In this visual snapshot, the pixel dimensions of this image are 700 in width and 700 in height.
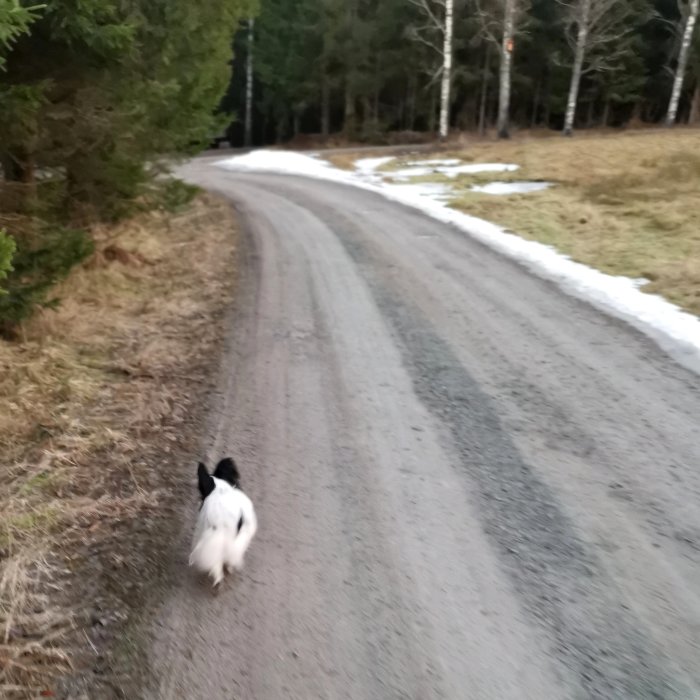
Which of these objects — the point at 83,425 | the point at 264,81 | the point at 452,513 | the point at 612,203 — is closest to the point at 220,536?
the point at 452,513

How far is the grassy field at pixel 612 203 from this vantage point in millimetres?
9195

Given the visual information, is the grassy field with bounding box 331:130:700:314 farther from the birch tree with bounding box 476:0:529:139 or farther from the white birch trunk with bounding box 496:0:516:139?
the birch tree with bounding box 476:0:529:139

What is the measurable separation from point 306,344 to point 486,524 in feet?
10.5

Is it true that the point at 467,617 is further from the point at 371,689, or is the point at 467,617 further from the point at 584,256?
the point at 584,256

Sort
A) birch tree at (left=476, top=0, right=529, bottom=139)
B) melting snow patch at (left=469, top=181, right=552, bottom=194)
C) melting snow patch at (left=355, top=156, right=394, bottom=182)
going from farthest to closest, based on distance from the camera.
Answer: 1. birch tree at (left=476, top=0, right=529, bottom=139)
2. melting snow patch at (left=355, top=156, right=394, bottom=182)
3. melting snow patch at (left=469, top=181, right=552, bottom=194)

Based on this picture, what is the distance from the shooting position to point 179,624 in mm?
3076

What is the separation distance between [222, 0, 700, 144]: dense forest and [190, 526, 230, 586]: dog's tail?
97.2ft

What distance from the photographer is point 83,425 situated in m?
4.89

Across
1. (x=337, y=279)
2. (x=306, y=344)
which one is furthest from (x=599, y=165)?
A: (x=306, y=344)

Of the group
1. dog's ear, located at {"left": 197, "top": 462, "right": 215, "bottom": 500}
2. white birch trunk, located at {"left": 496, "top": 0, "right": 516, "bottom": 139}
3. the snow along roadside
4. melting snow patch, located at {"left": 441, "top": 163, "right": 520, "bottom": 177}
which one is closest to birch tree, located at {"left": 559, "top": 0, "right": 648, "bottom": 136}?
white birch trunk, located at {"left": 496, "top": 0, "right": 516, "bottom": 139}

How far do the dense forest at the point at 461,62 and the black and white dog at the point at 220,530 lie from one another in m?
29.4

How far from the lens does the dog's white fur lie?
3234 millimetres

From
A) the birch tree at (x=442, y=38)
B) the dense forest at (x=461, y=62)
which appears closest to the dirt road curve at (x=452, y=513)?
the birch tree at (x=442, y=38)

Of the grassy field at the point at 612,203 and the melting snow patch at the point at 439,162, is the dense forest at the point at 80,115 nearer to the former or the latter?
the grassy field at the point at 612,203
